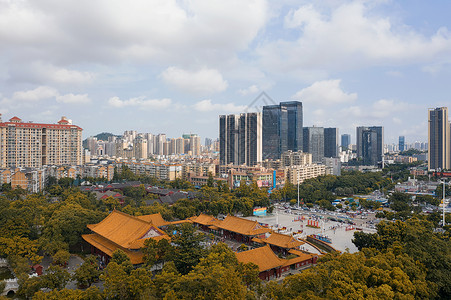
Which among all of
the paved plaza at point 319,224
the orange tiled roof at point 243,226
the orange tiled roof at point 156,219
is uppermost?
the orange tiled roof at point 156,219

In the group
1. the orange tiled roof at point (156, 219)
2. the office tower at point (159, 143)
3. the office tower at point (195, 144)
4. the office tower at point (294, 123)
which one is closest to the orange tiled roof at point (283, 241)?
the orange tiled roof at point (156, 219)

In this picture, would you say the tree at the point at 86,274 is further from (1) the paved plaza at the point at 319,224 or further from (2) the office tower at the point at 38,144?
(2) the office tower at the point at 38,144

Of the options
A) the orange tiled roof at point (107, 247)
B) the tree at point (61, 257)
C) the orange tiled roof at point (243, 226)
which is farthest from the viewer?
the orange tiled roof at point (243, 226)

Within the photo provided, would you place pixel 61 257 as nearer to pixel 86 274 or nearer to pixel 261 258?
pixel 86 274

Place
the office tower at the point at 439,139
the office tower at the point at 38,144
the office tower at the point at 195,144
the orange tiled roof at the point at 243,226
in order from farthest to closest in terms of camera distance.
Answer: the office tower at the point at 195,144 < the office tower at the point at 439,139 < the office tower at the point at 38,144 < the orange tiled roof at the point at 243,226

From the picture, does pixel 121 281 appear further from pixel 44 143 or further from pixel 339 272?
pixel 44 143

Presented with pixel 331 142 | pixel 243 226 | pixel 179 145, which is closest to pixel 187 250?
pixel 243 226

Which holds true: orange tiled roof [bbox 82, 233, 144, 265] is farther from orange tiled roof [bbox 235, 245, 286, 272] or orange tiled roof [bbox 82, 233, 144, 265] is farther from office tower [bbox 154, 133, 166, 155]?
office tower [bbox 154, 133, 166, 155]

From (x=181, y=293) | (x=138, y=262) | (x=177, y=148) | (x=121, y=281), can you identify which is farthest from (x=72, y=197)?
(x=177, y=148)
